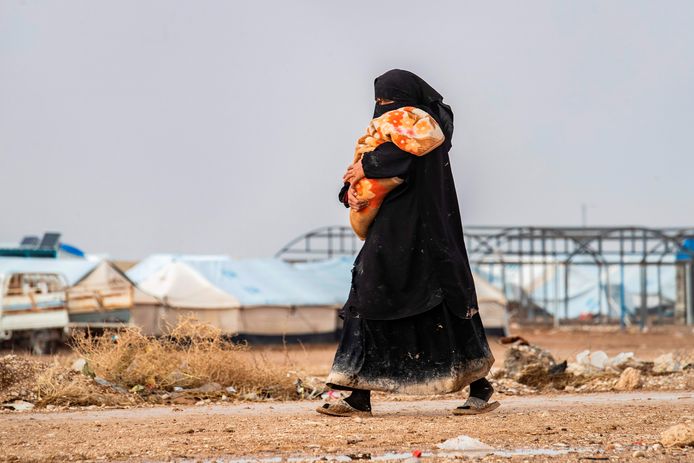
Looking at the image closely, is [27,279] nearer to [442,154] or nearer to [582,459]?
[442,154]

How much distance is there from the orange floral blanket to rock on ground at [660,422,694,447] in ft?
7.36

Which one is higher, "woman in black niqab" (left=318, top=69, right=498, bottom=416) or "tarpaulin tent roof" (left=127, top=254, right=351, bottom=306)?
"woman in black niqab" (left=318, top=69, right=498, bottom=416)

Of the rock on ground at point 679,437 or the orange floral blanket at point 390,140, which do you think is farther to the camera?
the orange floral blanket at point 390,140

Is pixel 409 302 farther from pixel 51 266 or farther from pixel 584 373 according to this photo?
pixel 51 266

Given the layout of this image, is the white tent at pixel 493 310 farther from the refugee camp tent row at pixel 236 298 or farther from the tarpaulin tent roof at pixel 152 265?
the tarpaulin tent roof at pixel 152 265

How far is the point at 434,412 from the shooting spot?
26.9 ft

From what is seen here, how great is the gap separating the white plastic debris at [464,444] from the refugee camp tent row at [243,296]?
20.1 metres

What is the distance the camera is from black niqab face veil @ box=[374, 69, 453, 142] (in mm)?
7859

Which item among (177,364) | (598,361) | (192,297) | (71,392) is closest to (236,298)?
(192,297)

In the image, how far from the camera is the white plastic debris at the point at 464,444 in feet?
19.7

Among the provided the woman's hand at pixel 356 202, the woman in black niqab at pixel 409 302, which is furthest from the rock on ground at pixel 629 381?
the woman's hand at pixel 356 202

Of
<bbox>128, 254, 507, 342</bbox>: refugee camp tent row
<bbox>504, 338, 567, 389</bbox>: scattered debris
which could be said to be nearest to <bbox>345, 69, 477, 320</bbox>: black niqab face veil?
<bbox>504, 338, 567, 389</bbox>: scattered debris

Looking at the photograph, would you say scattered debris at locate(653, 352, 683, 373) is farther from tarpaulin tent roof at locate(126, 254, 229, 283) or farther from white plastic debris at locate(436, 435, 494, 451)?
tarpaulin tent roof at locate(126, 254, 229, 283)

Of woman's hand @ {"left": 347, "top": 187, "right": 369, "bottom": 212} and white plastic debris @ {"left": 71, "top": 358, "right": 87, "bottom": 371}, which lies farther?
white plastic debris @ {"left": 71, "top": 358, "right": 87, "bottom": 371}
